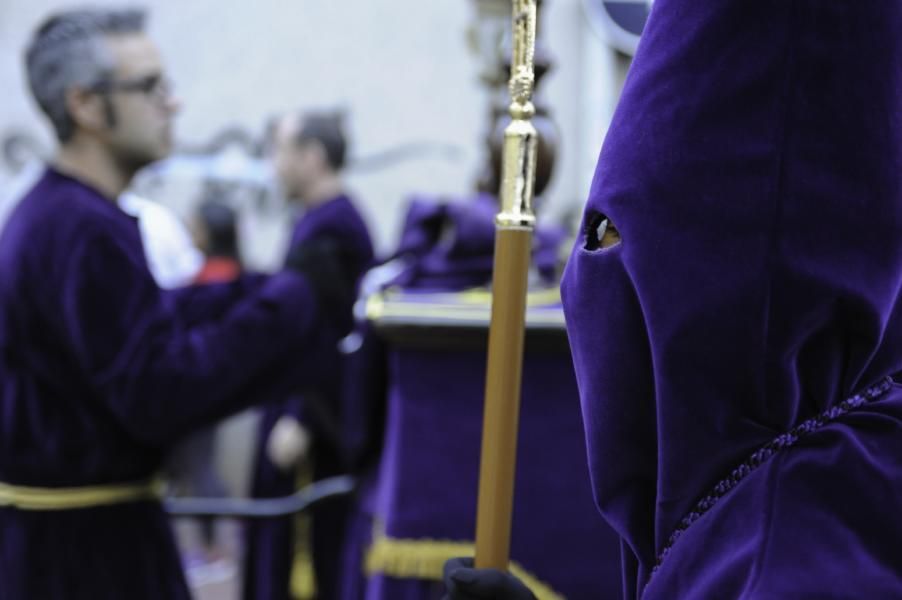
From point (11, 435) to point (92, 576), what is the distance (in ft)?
1.07

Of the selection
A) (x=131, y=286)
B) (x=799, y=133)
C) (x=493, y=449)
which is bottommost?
(x=131, y=286)

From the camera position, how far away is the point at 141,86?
2.48 meters

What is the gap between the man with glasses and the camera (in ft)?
7.21

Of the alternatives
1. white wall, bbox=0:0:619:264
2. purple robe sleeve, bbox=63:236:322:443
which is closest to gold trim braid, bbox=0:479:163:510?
purple robe sleeve, bbox=63:236:322:443

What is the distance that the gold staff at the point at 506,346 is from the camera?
48.4 inches

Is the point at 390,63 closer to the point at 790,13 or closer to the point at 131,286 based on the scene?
the point at 131,286

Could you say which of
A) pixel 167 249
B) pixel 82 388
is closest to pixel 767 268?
pixel 82 388

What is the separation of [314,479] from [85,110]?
178cm

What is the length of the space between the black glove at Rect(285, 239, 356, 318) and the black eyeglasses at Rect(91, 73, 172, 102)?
0.90m

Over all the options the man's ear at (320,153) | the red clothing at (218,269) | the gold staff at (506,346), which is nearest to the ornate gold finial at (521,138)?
the gold staff at (506,346)

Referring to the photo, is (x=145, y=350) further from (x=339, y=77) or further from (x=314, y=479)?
(x=339, y=77)

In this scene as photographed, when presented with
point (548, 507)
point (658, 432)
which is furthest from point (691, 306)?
point (548, 507)

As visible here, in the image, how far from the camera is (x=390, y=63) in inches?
319

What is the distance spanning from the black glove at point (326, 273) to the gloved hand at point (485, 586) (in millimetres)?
2130
